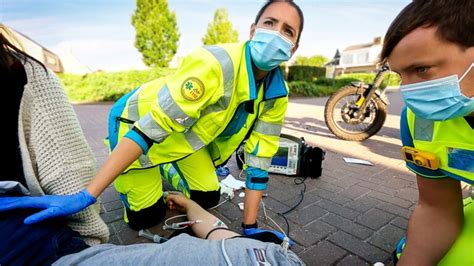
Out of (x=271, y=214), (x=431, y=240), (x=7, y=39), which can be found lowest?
(x=271, y=214)

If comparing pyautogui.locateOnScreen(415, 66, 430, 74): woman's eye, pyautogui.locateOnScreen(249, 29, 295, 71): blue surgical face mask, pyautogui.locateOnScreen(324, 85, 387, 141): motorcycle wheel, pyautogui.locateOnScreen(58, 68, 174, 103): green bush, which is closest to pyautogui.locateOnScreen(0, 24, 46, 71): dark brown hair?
pyautogui.locateOnScreen(249, 29, 295, 71): blue surgical face mask

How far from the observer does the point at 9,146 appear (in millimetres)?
953

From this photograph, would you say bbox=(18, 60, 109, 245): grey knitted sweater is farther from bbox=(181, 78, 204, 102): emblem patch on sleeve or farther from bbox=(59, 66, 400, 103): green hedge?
bbox=(59, 66, 400, 103): green hedge

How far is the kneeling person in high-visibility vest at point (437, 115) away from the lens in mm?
837

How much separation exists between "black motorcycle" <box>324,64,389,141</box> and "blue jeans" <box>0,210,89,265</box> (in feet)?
12.3

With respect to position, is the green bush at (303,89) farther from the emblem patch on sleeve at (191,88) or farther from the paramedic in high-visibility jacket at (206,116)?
the emblem patch on sleeve at (191,88)

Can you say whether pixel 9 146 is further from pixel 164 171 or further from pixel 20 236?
pixel 164 171

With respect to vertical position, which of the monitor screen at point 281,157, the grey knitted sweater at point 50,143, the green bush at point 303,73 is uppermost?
the green bush at point 303,73

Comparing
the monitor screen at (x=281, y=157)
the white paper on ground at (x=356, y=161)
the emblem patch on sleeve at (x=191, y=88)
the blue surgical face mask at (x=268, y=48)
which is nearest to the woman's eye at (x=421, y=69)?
the blue surgical face mask at (x=268, y=48)

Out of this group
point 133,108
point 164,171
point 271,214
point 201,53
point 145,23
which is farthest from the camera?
point 145,23

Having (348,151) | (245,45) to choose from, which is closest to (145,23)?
(348,151)

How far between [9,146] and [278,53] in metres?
1.19

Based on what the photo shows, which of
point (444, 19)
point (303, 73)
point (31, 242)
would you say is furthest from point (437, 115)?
point (303, 73)

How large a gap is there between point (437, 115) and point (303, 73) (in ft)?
50.5
